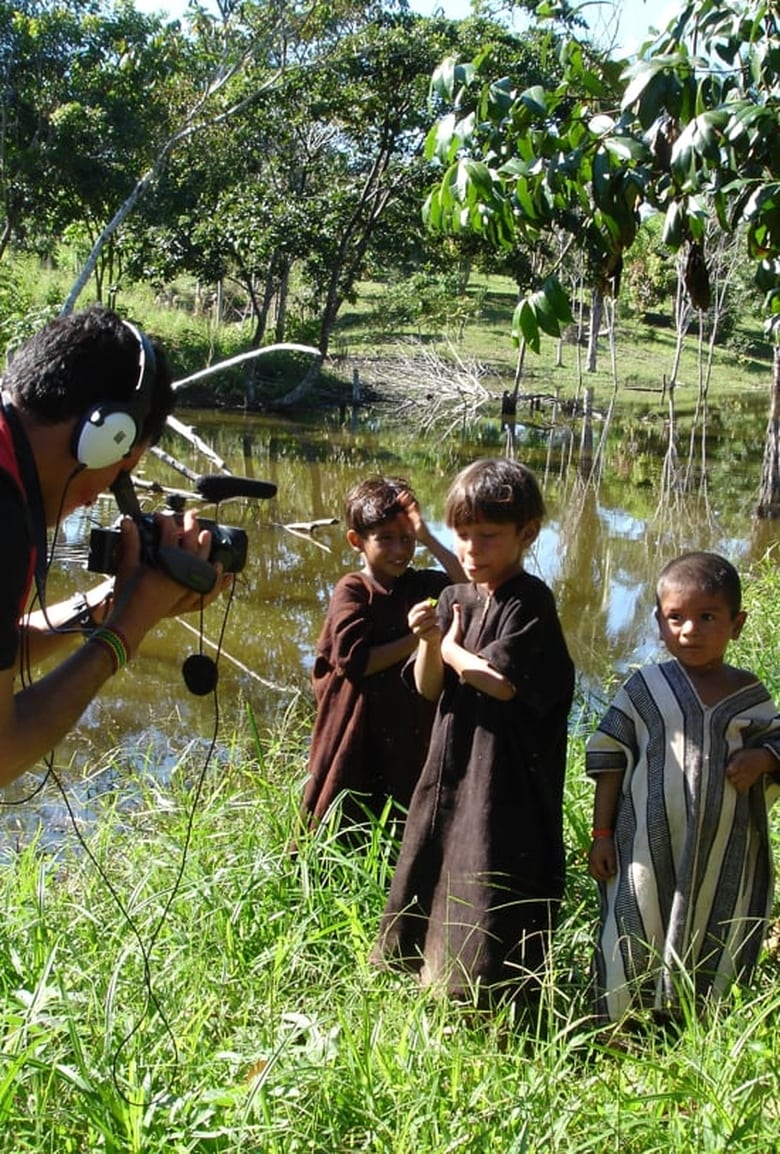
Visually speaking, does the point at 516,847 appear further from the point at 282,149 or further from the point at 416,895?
the point at 282,149

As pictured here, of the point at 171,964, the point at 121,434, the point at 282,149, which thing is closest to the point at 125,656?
the point at 121,434

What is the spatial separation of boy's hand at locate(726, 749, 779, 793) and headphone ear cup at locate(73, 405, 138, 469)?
61.4 inches

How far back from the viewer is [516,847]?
2.67 metres

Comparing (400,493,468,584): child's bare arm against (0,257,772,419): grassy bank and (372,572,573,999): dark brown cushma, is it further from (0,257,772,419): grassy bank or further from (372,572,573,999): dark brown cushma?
(0,257,772,419): grassy bank

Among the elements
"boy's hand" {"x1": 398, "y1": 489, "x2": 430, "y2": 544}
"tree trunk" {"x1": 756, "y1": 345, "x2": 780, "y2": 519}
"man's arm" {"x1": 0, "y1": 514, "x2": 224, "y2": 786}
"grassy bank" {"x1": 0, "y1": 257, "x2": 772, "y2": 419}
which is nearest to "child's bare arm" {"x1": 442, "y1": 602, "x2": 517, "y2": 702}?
"boy's hand" {"x1": 398, "y1": 489, "x2": 430, "y2": 544}

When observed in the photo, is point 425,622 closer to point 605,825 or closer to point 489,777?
point 489,777

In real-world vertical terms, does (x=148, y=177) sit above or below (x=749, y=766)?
above

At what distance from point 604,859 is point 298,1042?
2.71 ft

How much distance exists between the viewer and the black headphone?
174cm

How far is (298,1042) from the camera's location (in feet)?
8.24

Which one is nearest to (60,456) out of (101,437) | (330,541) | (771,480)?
(101,437)

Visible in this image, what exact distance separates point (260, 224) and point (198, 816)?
1896 centimetres

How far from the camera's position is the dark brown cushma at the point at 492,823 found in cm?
265

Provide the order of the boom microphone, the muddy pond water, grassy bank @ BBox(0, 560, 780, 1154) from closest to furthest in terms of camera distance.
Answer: grassy bank @ BBox(0, 560, 780, 1154) → the boom microphone → the muddy pond water
